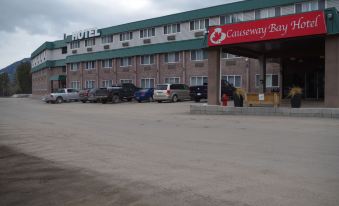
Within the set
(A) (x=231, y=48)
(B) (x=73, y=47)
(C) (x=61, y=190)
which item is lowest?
(C) (x=61, y=190)

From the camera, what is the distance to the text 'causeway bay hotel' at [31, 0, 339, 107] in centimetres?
1836

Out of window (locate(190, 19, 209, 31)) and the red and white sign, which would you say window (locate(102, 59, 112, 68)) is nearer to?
window (locate(190, 19, 209, 31))

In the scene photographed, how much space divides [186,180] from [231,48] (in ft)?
57.0

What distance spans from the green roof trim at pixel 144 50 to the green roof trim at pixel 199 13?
245 centimetres

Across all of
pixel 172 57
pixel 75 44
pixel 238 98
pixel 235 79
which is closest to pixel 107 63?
pixel 75 44

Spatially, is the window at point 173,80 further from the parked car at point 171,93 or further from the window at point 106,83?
the window at point 106,83

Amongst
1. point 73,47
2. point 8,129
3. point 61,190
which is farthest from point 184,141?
point 73,47

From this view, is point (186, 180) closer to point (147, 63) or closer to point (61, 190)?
point (61, 190)

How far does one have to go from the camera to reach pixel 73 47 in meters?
60.2

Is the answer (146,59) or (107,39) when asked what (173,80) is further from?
(107,39)

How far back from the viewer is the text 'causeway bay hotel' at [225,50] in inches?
723

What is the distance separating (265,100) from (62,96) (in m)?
26.5

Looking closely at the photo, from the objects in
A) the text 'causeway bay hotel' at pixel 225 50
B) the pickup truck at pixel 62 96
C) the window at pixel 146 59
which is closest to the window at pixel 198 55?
the text 'causeway bay hotel' at pixel 225 50

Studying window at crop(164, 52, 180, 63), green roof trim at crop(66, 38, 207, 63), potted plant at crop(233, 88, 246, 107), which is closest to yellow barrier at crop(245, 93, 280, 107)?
potted plant at crop(233, 88, 246, 107)
